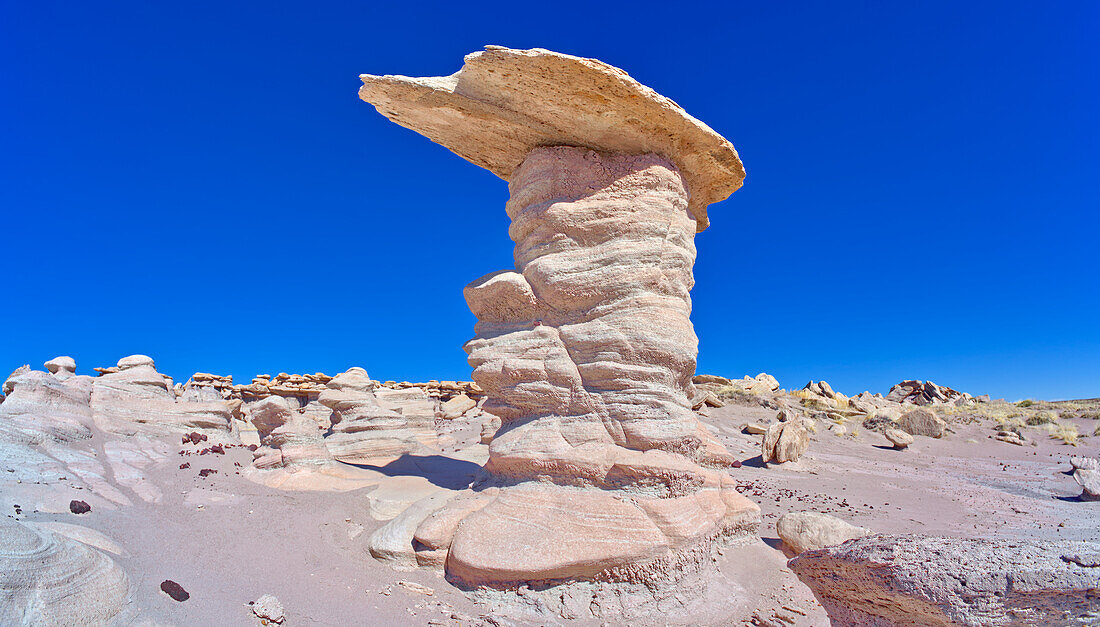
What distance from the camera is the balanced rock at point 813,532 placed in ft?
20.6

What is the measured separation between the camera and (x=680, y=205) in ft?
24.4

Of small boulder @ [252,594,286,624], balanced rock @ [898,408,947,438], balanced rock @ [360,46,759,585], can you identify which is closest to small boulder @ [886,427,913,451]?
balanced rock @ [898,408,947,438]

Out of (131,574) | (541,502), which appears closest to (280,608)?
(131,574)

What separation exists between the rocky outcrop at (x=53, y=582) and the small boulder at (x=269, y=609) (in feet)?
2.88

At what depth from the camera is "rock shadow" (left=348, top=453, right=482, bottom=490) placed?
330 inches

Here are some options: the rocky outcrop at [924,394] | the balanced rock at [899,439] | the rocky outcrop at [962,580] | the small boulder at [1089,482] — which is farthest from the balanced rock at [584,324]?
the rocky outcrop at [924,394]

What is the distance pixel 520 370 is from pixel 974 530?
712 centimetres

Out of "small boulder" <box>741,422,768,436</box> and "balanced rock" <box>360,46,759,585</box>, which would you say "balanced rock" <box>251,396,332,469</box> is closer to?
"balanced rock" <box>360,46,759,585</box>

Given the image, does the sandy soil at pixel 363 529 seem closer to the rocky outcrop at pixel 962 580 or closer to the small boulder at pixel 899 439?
the rocky outcrop at pixel 962 580

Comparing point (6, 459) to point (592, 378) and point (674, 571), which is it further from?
point (674, 571)

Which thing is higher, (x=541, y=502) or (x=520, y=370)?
(x=520, y=370)

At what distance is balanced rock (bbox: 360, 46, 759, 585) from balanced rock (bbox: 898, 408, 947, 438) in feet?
47.4

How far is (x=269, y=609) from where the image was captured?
4184mm

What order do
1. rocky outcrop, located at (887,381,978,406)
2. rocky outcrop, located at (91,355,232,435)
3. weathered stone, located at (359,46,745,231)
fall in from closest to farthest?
1. weathered stone, located at (359,46,745,231)
2. rocky outcrop, located at (91,355,232,435)
3. rocky outcrop, located at (887,381,978,406)
